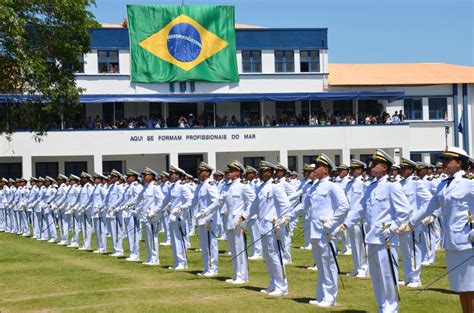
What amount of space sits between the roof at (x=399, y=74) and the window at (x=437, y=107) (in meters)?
1.47

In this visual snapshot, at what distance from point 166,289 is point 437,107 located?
5170 centimetres

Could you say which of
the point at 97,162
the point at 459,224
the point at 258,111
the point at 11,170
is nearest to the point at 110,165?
the point at 97,162

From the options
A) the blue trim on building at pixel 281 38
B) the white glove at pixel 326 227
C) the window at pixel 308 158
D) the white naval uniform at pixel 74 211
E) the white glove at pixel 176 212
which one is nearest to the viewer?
the white glove at pixel 326 227

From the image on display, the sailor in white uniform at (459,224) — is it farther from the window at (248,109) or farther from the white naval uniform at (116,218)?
the window at (248,109)

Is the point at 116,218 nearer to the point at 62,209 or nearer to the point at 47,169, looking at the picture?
the point at 62,209

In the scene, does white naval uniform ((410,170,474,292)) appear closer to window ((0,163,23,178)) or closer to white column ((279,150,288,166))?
white column ((279,150,288,166))

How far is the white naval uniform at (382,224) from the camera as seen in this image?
1274 centimetres

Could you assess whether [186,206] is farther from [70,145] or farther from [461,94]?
[461,94]

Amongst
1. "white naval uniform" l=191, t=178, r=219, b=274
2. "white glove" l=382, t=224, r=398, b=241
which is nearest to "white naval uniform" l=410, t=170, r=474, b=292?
"white glove" l=382, t=224, r=398, b=241

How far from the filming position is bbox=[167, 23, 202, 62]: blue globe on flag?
6038cm

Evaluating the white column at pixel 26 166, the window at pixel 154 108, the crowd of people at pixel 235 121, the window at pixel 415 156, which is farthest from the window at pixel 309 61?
the white column at pixel 26 166

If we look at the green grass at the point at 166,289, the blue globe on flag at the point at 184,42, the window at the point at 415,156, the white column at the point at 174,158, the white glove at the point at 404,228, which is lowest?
the green grass at the point at 166,289

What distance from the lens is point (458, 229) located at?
11055 mm

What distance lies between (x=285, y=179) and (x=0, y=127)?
767 cm
